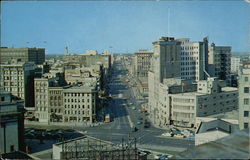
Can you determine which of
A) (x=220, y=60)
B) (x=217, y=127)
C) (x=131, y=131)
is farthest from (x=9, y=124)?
(x=220, y=60)

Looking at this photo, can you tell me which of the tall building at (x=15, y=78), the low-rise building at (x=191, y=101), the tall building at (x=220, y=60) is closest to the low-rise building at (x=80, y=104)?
the tall building at (x=15, y=78)

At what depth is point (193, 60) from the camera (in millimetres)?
42188

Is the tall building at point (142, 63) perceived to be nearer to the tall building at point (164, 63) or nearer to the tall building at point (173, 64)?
the tall building at point (173, 64)

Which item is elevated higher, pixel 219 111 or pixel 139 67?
pixel 139 67

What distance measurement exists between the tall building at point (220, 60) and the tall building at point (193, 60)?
18.9 ft

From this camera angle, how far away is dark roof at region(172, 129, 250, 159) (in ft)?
11.3

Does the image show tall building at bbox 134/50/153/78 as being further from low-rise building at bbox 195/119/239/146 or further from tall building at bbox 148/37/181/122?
low-rise building at bbox 195/119/239/146

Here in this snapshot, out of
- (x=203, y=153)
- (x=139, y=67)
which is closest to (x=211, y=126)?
(x=203, y=153)

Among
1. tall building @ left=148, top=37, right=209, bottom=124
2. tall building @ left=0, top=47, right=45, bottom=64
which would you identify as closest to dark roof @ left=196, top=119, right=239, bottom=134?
tall building @ left=148, top=37, right=209, bottom=124

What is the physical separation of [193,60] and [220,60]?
926 centimetres

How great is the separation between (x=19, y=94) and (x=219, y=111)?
21771 millimetres

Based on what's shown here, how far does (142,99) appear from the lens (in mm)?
49938

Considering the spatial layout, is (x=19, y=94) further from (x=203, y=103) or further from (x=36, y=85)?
(x=203, y=103)

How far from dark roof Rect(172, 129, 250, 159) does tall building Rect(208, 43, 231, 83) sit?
4575cm
